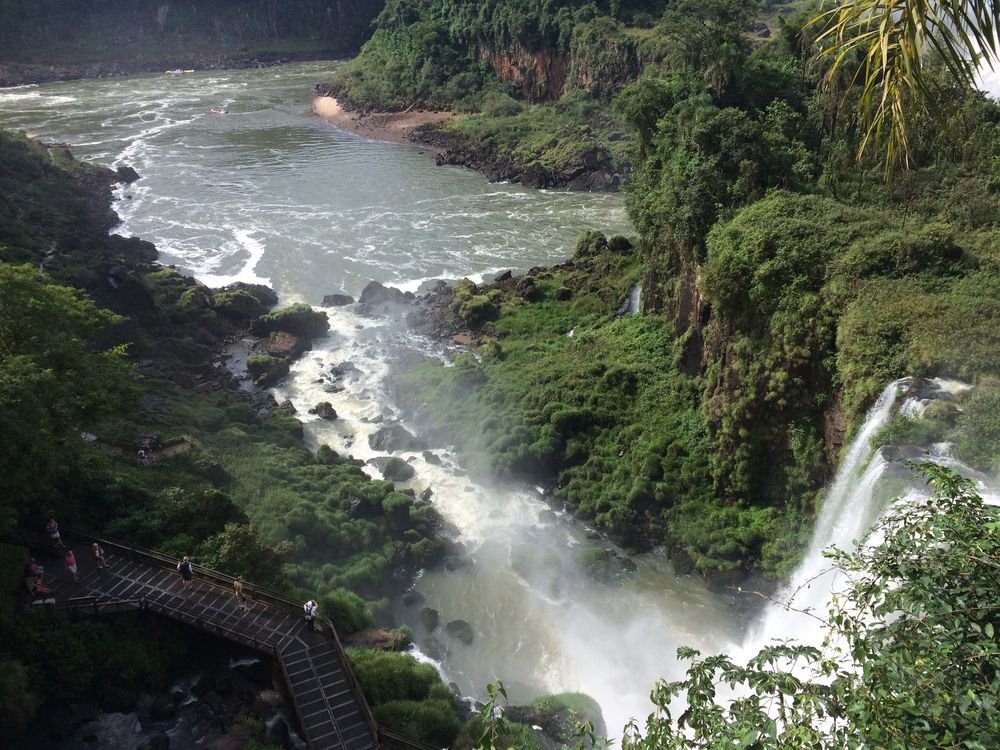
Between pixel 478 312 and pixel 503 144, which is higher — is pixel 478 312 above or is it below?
below

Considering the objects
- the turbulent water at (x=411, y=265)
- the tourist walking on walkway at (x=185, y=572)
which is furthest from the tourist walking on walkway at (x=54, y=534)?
the turbulent water at (x=411, y=265)

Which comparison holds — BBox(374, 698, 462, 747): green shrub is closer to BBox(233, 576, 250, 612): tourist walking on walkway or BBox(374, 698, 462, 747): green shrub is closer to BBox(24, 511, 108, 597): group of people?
BBox(233, 576, 250, 612): tourist walking on walkway

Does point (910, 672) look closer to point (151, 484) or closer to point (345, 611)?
point (345, 611)

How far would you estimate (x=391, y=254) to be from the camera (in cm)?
4991

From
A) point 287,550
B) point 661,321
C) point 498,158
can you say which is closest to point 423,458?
point 287,550

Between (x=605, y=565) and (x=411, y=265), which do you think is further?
(x=411, y=265)

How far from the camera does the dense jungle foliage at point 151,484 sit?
16219mm

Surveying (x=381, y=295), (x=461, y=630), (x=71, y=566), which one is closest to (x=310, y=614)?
(x=71, y=566)

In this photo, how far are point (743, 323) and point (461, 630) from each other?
1316cm

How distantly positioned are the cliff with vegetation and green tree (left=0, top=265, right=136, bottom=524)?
109771 mm

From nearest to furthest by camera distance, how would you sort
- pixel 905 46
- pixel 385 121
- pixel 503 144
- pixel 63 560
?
1. pixel 905 46
2. pixel 63 560
3. pixel 503 144
4. pixel 385 121

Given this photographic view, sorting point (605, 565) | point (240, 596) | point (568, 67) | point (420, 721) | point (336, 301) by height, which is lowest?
point (605, 565)

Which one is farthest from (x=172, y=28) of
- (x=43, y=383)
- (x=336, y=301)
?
(x=43, y=383)

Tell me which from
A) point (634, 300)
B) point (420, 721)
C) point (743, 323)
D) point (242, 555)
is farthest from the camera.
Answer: point (634, 300)
